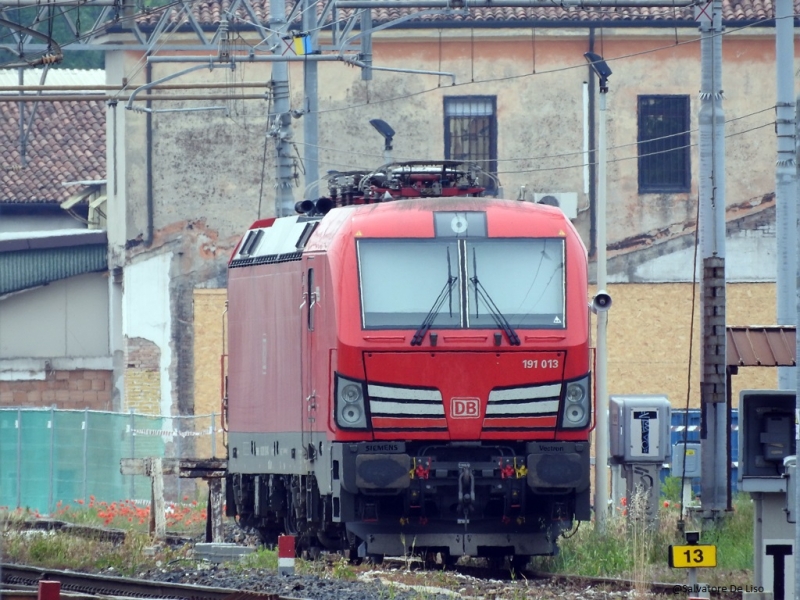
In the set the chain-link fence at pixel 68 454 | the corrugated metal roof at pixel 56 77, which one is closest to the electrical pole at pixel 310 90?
the chain-link fence at pixel 68 454


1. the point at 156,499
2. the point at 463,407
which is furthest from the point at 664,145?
the point at 463,407

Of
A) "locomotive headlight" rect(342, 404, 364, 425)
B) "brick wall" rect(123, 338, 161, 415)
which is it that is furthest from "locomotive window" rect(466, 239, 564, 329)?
"brick wall" rect(123, 338, 161, 415)

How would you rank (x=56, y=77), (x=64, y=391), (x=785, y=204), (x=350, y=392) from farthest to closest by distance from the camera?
(x=56, y=77) → (x=64, y=391) → (x=785, y=204) → (x=350, y=392)

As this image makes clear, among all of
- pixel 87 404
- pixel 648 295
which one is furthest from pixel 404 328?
pixel 87 404

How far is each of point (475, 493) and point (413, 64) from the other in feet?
61.9

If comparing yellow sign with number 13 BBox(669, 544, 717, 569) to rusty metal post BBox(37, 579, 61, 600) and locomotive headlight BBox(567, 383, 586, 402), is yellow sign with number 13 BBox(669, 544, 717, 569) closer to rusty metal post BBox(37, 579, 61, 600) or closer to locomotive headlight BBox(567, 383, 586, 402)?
rusty metal post BBox(37, 579, 61, 600)

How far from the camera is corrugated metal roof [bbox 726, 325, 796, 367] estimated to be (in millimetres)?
14836

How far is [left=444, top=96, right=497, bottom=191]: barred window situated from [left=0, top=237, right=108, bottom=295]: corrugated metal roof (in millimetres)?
7392

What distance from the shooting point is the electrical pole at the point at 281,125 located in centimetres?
2072

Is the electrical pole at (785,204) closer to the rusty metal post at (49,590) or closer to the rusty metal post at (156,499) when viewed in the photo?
the rusty metal post at (156,499)

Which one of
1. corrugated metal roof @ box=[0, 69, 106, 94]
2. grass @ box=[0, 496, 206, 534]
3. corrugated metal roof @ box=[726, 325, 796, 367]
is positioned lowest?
grass @ box=[0, 496, 206, 534]

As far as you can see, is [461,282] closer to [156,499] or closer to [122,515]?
[156,499]

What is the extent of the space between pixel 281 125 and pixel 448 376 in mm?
7438

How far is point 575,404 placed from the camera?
14602 mm
